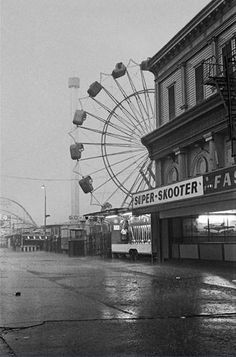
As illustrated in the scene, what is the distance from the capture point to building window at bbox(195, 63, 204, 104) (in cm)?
2698

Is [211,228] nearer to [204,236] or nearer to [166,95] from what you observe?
[204,236]

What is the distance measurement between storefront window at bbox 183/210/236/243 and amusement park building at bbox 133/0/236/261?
0.05m

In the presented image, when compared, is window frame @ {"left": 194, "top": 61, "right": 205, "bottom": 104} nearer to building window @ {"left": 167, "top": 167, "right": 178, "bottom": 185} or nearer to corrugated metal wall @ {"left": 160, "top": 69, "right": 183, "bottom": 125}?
corrugated metal wall @ {"left": 160, "top": 69, "right": 183, "bottom": 125}

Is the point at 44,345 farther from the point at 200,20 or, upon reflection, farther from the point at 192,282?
the point at 200,20

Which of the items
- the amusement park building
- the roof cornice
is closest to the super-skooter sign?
the amusement park building

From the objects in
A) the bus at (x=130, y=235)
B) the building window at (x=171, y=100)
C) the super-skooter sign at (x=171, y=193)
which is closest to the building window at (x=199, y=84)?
the building window at (x=171, y=100)

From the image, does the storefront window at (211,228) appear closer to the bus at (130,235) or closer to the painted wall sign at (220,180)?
the painted wall sign at (220,180)

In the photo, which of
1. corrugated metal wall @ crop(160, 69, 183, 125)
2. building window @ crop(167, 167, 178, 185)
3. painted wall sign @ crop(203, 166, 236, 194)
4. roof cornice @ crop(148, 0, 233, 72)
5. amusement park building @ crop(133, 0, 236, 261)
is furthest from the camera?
building window @ crop(167, 167, 178, 185)

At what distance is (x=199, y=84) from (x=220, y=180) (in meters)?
8.41

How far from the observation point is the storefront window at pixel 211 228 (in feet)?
81.1

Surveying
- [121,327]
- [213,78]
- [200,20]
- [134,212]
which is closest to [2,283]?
[121,327]

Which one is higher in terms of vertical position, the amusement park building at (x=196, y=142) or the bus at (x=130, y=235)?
the amusement park building at (x=196, y=142)

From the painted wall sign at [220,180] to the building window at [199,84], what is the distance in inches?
263

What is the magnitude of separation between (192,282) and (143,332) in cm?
926
